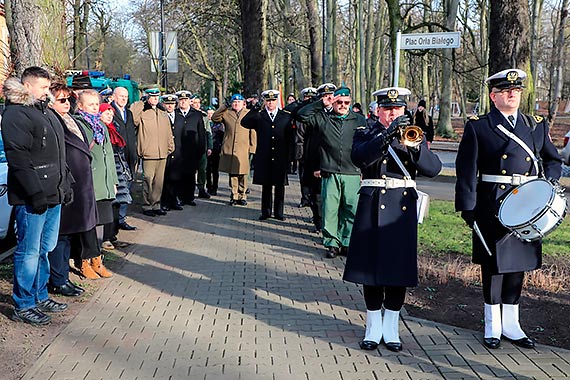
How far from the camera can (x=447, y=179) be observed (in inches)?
612

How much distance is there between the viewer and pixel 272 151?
1041 centimetres

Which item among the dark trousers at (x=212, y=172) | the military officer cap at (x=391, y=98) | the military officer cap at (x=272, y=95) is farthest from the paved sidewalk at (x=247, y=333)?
the dark trousers at (x=212, y=172)

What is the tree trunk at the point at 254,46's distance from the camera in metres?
15.0

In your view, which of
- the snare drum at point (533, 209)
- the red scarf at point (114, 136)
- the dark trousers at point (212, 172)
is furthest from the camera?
the dark trousers at point (212, 172)

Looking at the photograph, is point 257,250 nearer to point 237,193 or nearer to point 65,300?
point 65,300

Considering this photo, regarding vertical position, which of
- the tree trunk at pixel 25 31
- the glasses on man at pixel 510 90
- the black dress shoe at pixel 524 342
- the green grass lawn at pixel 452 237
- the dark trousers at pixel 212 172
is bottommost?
the black dress shoe at pixel 524 342

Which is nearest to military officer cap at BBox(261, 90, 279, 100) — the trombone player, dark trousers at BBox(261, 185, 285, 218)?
dark trousers at BBox(261, 185, 285, 218)

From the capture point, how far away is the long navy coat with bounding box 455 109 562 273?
15.5ft

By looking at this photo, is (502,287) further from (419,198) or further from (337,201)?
(337,201)

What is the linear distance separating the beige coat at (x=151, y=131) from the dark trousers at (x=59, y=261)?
4.21 m

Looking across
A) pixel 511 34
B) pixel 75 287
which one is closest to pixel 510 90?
pixel 75 287

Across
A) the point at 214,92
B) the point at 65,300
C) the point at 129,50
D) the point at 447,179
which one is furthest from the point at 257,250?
the point at 129,50

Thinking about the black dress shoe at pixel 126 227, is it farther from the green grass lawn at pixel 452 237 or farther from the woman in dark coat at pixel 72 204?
the green grass lawn at pixel 452 237

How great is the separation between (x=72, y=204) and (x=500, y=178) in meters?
3.84
